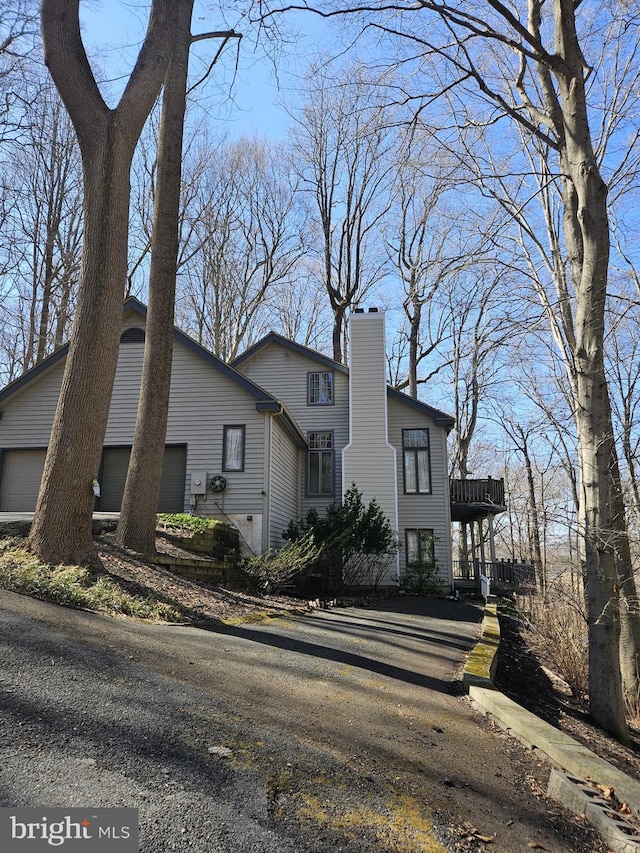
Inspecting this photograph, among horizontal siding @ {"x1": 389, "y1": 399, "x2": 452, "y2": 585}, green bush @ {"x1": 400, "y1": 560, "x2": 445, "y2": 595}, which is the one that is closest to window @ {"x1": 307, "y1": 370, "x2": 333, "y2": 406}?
horizontal siding @ {"x1": 389, "y1": 399, "x2": 452, "y2": 585}

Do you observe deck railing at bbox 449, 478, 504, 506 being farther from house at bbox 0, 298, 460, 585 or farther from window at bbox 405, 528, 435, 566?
window at bbox 405, 528, 435, 566

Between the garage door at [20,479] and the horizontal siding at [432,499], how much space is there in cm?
1066

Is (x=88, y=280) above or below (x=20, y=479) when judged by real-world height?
above

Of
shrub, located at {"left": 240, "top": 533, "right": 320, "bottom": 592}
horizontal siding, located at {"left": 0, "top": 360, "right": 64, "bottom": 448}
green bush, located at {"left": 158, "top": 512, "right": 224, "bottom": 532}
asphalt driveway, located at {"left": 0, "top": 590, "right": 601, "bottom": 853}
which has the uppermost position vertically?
horizontal siding, located at {"left": 0, "top": 360, "right": 64, "bottom": 448}

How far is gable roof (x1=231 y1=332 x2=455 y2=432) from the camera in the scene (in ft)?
60.4

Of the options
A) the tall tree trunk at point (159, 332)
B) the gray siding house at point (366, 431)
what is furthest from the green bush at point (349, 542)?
the tall tree trunk at point (159, 332)

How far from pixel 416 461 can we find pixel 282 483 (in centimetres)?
527

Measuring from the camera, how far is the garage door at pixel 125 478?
46.1ft

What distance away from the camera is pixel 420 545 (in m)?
17.7

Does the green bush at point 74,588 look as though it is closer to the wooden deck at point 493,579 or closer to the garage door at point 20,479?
the garage door at point 20,479

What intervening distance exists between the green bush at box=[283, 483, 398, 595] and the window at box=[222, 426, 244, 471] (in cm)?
231

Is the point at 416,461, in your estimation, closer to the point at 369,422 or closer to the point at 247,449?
the point at 369,422

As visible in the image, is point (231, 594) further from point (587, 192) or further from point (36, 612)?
point (587, 192)

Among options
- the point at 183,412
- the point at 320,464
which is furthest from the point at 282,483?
the point at 183,412
